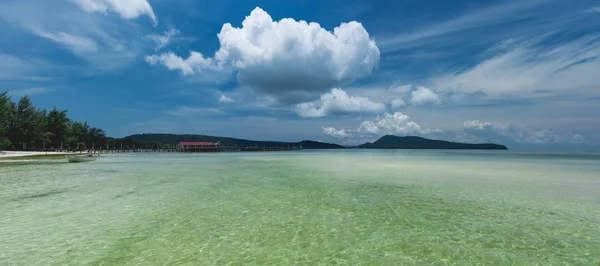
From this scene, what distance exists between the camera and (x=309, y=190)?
17406mm

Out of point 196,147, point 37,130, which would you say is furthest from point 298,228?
point 196,147

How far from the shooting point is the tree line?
79.6 metres

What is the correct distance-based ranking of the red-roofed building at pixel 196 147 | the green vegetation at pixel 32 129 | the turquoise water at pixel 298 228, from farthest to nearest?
the red-roofed building at pixel 196 147, the green vegetation at pixel 32 129, the turquoise water at pixel 298 228

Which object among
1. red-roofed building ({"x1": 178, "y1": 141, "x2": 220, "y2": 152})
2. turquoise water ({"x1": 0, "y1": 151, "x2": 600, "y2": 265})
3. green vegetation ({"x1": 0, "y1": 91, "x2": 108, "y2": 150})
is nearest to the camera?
turquoise water ({"x1": 0, "y1": 151, "x2": 600, "y2": 265})

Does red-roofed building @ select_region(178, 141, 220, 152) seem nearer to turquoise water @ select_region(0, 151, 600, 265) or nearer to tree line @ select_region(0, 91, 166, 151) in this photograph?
tree line @ select_region(0, 91, 166, 151)

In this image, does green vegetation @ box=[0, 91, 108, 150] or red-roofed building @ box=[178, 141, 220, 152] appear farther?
red-roofed building @ box=[178, 141, 220, 152]

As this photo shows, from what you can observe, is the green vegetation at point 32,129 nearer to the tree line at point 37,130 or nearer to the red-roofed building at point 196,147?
the tree line at point 37,130

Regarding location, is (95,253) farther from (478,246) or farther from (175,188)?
(175,188)

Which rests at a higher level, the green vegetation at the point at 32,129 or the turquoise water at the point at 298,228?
the green vegetation at the point at 32,129

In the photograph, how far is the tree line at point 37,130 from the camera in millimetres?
79644

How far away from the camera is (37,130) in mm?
85938

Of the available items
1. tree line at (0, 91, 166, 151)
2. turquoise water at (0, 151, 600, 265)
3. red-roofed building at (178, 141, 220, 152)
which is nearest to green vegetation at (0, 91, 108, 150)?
tree line at (0, 91, 166, 151)

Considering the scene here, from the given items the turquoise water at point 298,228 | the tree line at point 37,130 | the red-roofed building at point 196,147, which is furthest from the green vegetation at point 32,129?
the turquoise water at point 298,228

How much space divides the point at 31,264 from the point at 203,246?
3.49 meters
